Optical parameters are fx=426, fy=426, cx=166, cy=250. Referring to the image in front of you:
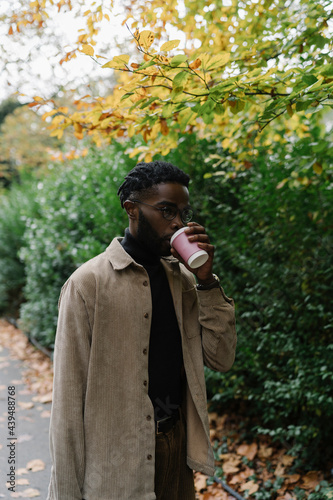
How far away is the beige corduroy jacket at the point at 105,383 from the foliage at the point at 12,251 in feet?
22.9

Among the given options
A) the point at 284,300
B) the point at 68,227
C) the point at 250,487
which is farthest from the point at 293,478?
the point at 68,227

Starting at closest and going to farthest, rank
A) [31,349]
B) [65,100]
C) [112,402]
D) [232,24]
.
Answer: [112,402]
[232,24]
[31,349]
[65,100]

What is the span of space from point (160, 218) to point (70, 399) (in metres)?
0.80

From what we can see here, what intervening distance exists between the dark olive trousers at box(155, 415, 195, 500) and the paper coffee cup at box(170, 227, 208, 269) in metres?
0.77

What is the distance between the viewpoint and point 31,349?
24.3 ft

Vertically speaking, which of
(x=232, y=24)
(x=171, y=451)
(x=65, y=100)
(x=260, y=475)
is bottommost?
(x=260, y=475)

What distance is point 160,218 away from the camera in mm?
1789

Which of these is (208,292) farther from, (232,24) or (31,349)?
(31,349)

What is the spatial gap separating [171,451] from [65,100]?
13.5 meters

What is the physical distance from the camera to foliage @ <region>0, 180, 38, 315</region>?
28.4 ft

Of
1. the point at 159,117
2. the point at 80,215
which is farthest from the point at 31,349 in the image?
the point at 159,117

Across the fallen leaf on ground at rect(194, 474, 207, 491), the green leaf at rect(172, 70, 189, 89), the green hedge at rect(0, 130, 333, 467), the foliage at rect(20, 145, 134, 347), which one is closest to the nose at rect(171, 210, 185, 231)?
the green leaf at rect(172, 70, 189, 89)

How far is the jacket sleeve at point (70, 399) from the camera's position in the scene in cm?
158

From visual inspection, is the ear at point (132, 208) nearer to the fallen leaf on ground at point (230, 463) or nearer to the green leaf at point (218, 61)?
the green leaf at point (218, 61)
